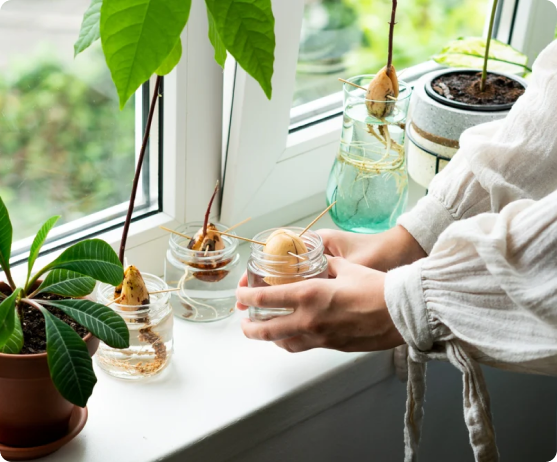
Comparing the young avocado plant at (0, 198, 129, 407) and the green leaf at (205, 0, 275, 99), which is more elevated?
the green leaf at (205, 0, 275, 99)

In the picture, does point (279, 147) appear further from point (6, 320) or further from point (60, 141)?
point (6, 320)

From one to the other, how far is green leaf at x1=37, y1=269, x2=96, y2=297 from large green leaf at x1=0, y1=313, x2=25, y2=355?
4cm

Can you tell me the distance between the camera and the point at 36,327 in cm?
71

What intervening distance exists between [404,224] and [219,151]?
11.6 inches

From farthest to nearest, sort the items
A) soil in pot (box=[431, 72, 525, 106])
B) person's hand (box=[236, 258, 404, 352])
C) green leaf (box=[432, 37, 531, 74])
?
green leaf (box=[432, 37, 531, 74]) < soil in pot (box=[431, 72, 525, 106]) < person's hand (box=[236, 258, 404, 352])

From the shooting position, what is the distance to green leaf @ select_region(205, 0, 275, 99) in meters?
0.52

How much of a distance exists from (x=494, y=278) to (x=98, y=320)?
1.22ft

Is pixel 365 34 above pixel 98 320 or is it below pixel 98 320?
above

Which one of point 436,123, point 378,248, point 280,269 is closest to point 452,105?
point 436,123

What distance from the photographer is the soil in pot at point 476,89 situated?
1039mm

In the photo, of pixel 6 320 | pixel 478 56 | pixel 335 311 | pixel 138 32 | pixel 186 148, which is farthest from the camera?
pixel 478 56

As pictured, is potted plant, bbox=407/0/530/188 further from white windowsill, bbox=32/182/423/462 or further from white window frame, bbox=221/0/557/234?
white windowsill, bbox=32/182/423/462

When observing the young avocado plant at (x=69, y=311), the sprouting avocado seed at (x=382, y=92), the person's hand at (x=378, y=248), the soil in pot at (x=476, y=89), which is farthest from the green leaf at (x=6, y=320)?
the soil in pot at (x=476, y=89)

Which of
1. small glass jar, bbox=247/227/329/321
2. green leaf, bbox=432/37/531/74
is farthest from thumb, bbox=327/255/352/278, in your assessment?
green leaf, bbox=432/37/531/74
